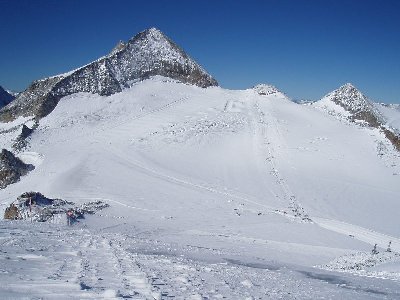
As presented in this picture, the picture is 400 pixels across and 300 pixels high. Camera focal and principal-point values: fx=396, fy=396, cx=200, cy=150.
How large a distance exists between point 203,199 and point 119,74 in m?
25.9

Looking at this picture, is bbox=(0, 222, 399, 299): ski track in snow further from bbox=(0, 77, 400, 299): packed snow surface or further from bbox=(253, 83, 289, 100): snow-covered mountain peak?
bbox=(253, 83, 289, 100): snow-covered mountain peak

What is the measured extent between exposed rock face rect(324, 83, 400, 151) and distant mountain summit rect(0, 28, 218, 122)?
17026mm

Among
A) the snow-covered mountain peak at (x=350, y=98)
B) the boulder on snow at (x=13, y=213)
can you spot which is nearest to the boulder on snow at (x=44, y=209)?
the boulder on snow at (x=13, y=213)

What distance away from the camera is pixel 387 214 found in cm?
2370

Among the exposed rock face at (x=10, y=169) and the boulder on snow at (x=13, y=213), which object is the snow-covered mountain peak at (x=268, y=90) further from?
the boulder on snow at (x=13, y=213)

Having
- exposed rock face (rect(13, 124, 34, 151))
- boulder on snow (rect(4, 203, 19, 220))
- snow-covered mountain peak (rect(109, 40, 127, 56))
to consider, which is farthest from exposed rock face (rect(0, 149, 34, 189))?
snow-covered mountain peak (rect(109, 40, 127, 56))

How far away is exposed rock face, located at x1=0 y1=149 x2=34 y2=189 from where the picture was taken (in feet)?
89.0

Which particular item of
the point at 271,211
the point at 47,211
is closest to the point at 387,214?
the point at 271,211

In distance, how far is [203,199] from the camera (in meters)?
23.1

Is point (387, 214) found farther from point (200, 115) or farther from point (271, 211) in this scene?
point (200, 115)

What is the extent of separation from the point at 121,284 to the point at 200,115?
1284 inches

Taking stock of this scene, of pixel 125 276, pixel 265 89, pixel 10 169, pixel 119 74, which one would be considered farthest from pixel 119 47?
pixel 125 276

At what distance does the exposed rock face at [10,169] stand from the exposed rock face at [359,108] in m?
32.7

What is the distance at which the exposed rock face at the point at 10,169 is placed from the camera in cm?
2714
